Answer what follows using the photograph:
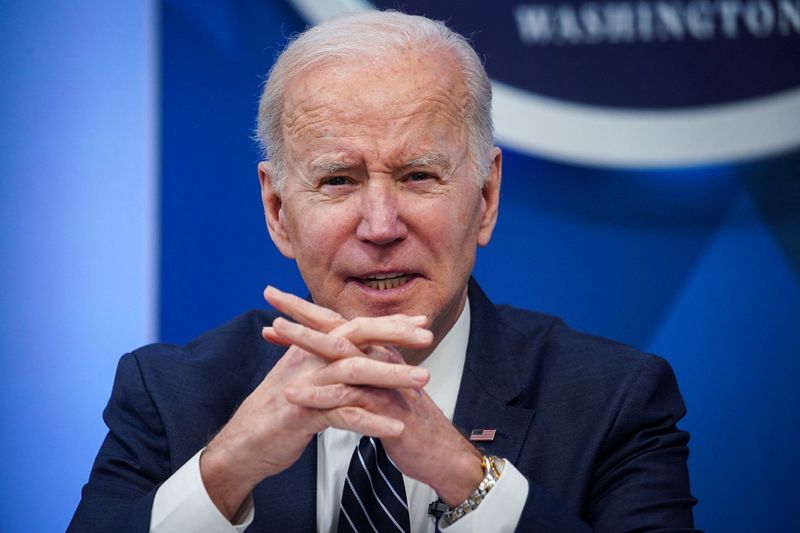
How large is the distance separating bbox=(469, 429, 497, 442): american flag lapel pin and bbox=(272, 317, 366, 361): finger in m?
0.50

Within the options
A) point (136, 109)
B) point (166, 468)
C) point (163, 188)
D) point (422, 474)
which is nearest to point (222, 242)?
point (163, 188)

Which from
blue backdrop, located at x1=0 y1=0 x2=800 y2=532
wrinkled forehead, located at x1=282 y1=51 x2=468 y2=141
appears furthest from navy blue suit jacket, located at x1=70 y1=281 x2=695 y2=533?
blue backdrop, located at x1=0 y1=0 x2=800 y2=532

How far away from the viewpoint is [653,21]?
333cm

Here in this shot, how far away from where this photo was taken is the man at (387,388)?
2.17 metres

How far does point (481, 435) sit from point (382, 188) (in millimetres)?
629

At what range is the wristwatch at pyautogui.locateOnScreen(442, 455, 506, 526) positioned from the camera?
2.12 m

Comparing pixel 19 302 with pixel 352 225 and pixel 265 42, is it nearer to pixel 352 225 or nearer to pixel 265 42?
pixel 265 42

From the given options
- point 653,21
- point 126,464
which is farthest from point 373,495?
point 653,21

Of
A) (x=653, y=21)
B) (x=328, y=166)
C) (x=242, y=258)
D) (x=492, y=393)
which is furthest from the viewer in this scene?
(x=242, y=258)

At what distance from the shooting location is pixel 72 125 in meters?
3.47

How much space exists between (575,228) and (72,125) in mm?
1691

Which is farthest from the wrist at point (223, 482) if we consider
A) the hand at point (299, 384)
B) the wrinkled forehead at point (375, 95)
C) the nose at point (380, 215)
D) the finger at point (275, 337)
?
the wrinkled forehead at point (375, 95)

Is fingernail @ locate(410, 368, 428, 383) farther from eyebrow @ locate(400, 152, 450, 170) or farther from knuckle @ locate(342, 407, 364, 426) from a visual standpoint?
eyebrow @ locate(400, 152, 450, 170)

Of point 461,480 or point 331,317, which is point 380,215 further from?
point 461,480
